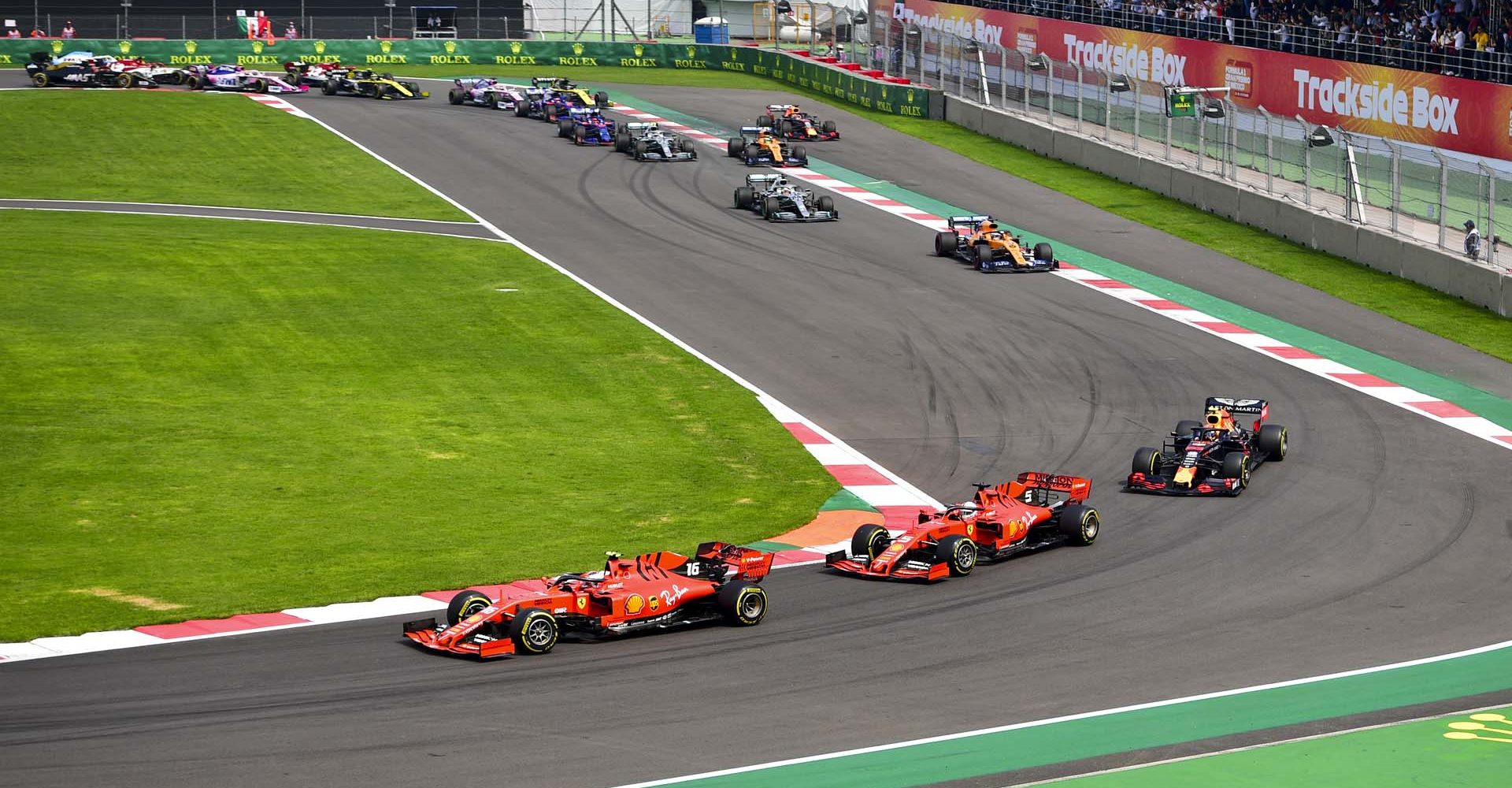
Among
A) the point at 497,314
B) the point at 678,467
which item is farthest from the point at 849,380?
the point at 497,314

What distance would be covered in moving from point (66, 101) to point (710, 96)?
21678mm

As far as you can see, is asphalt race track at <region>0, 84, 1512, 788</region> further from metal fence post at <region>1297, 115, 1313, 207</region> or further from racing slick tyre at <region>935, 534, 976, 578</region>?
metal fence post at <region>1297, 115, 1313, 207</region>

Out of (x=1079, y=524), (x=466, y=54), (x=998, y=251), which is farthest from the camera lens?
(x=466, y=54)

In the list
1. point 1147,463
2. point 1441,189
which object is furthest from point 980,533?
point 1441,189

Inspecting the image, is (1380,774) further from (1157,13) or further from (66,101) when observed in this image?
(66,101)

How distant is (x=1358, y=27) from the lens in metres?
46.5

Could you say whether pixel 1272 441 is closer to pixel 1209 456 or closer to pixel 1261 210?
Result: pixel 1209 456

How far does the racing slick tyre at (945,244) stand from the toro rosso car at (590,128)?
16100 mm

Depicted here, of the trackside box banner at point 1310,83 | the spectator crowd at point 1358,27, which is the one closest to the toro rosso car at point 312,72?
the trackside box banner at point 1310,83

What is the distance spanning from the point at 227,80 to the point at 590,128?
644 inches

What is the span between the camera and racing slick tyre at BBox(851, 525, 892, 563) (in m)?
19.5

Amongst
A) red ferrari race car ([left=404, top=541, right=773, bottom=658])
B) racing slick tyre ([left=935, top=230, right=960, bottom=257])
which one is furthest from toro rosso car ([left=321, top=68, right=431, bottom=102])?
red ferrari race car ([left=404, top=541, right=773, bottom=658])

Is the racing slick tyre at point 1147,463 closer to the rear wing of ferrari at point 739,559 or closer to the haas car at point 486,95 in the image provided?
the rear wing of ferrari at point 739,559

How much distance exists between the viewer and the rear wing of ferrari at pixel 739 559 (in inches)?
717
